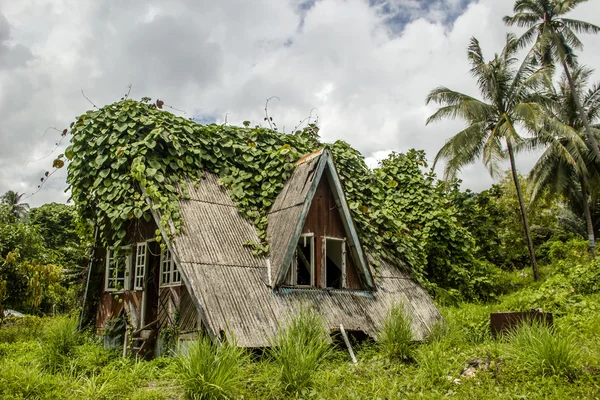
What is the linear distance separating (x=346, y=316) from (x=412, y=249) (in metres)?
3.60

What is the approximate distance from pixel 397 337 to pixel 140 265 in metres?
5.77

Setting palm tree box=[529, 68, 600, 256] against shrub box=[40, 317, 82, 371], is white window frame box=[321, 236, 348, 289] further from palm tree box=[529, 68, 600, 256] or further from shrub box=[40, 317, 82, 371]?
palm tree box=[529, 68, 600, 256]

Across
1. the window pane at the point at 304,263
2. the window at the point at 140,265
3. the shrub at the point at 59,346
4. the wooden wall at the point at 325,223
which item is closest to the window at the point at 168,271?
the window at the point at 140,265

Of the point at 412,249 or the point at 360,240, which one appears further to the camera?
the point at 412,249

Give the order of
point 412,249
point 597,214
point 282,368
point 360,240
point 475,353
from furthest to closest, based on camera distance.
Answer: point 597,214
point 412,249
point 360,240
point 475,353
point 282,368

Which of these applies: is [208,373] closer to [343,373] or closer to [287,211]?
[343,373]

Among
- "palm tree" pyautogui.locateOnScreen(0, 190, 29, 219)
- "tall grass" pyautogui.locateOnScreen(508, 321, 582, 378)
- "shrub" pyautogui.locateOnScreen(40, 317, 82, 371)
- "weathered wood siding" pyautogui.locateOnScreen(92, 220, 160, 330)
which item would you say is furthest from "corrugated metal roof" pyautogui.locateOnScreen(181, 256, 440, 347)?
"palm tree" pyautogui.locateOnScreen(0, 190, 29, 219)

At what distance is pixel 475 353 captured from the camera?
7.43 meters

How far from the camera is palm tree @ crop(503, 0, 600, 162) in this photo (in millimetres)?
23688

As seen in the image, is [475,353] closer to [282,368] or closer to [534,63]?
[282,368]

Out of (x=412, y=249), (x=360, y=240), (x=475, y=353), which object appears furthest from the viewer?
(x=412, y=249)

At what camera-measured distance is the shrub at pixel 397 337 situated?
7.92 metres

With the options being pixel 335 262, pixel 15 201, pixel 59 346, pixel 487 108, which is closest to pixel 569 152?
pixel 487 108

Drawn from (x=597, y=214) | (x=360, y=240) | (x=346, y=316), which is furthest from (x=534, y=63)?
(x=346, y=316)
